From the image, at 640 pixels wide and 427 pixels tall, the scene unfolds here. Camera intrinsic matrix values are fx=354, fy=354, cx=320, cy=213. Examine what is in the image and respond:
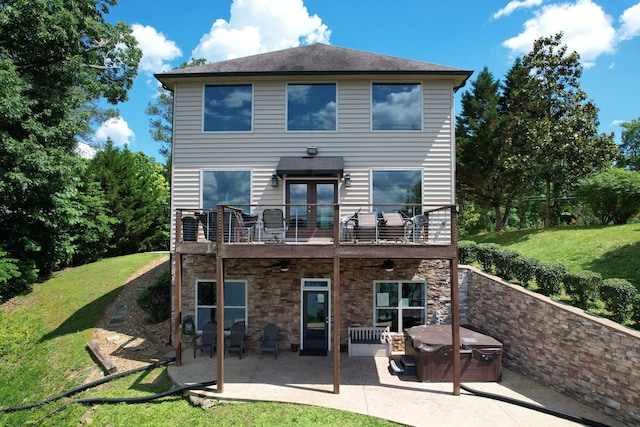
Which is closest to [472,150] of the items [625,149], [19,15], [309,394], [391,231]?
[391,231]

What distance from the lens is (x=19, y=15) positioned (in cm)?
1166

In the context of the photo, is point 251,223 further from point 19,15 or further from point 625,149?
point 625,149

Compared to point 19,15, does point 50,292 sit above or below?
below

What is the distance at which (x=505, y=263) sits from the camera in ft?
33.5

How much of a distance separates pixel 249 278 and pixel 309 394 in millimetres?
4112

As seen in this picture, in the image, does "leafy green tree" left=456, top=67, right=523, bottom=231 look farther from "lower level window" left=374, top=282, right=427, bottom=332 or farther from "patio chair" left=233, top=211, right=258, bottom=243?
"patio chair" left=233, top=211, right=258, bottom=243

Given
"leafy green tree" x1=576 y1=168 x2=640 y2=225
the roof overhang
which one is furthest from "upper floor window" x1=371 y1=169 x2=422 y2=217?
"leafy green tree" x1=576 y1=168 x2=640 y2=225

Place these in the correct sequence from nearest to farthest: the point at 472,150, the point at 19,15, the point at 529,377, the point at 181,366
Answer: the point at 529,377 < the point at 181,366 < the point at 19,15 < the point at 472,150

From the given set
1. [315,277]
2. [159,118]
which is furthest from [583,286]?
[159,118]

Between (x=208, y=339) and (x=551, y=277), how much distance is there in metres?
9.37

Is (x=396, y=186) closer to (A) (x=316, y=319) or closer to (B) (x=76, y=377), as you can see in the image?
(A) (x=316, y=319)

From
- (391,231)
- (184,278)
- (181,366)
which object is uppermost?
(391,231)

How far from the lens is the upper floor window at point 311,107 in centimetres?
1110

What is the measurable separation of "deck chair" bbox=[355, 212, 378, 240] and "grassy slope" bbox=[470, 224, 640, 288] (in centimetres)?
677
